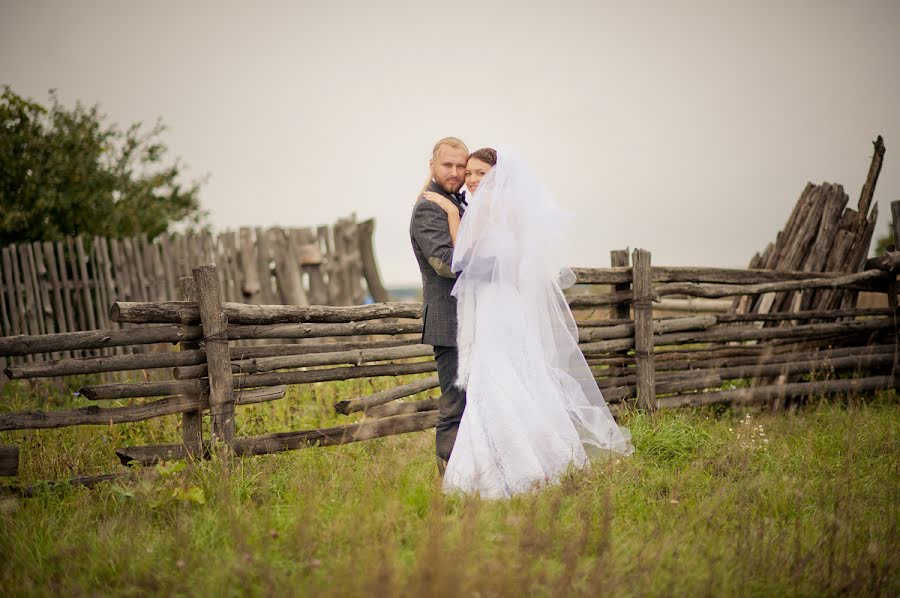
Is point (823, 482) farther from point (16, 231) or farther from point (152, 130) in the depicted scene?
point (152, 130)

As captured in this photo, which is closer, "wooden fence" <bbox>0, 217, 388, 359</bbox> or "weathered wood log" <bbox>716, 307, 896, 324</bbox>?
"weathered wood log" <bbox>716, 307, 896, 324</bbox>

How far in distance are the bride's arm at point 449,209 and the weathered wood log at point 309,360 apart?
1.31m

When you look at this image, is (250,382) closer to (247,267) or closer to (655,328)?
(655,328)

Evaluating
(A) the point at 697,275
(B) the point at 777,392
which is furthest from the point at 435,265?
(B) the point at 777,392

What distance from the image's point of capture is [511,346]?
3.75 m

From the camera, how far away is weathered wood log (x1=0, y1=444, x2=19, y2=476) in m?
3.62

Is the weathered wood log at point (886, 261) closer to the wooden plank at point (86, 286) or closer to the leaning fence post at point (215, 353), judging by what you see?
the leaning fence post at point (215, 353)

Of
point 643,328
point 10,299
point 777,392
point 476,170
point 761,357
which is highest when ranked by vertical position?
point 476,170

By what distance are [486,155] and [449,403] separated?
1551 mm

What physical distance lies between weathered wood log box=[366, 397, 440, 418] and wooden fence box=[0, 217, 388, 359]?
340 centimetres

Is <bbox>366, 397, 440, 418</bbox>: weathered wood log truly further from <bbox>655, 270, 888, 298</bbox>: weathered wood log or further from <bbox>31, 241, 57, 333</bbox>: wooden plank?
<bbox>31, 241, 57, 333</bbox>: wooden plank

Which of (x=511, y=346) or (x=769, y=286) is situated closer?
(x=511, y=346)

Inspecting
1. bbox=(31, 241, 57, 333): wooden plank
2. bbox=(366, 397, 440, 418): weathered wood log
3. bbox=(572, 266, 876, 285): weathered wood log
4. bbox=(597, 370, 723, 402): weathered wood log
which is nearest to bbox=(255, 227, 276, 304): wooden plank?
bbox=(31, 241, 57, 333): wooden plank

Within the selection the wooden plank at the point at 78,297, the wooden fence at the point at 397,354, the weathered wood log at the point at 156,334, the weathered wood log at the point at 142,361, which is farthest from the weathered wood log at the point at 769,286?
the wooden plank at the point at 78,297
